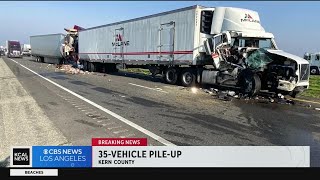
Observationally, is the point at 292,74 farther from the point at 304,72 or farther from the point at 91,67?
the point at 91,67

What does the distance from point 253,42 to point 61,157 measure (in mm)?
11706

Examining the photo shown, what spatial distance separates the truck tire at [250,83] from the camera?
12258mm

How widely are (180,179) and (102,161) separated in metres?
1.09

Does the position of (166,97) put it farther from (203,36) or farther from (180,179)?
(180,179)

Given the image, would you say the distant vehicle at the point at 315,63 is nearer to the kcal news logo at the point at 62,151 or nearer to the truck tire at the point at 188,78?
the truck tire at the point at 188,78

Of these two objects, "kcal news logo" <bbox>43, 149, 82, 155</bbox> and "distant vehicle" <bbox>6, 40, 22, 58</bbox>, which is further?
"distant vehicle" <bbox>6, 40, 22, 58</bbox>

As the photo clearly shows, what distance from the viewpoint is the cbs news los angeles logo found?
14.2 feet

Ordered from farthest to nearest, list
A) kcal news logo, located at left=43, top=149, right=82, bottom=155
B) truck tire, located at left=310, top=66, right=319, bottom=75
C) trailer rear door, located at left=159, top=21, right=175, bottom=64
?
truck tire, located at left=310, top=66, right=319, bottom=75
trailer rear door, located at left=159, top=21, right=175, bottom=64
kcal news logo, located at left=43, top=149, right=82, bottom=155

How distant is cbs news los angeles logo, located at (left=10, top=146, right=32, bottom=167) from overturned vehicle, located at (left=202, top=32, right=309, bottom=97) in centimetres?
950

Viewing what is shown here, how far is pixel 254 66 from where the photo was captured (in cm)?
1275

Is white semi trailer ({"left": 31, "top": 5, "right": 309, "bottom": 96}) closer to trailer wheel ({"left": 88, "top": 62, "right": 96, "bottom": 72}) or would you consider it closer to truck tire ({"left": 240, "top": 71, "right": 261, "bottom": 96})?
truck tire ({"left": 240, "top": 71, "right": 261, "bottom": 96})

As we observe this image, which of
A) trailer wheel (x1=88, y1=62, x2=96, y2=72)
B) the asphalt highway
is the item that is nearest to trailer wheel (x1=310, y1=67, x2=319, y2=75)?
trailer wheel (x1=88, y1=62, x2=96, y2=72)

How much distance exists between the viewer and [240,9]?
1468 cm

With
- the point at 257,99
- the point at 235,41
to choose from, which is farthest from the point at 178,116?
the point at 235,41
